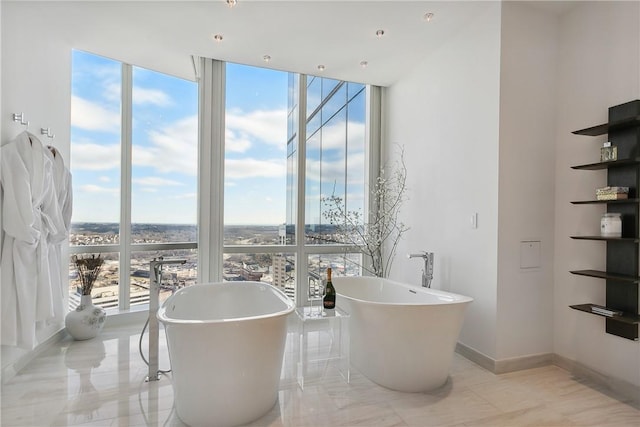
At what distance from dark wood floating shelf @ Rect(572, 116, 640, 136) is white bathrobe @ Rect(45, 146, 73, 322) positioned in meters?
4.18

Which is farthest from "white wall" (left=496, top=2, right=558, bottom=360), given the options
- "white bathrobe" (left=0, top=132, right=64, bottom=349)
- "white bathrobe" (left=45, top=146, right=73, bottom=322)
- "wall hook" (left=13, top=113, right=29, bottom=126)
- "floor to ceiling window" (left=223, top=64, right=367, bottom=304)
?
"wall hook" (left=13, top=113, right=29, bottom=126)

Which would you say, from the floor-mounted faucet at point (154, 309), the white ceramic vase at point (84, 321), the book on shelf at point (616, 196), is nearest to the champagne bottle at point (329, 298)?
the floor-mounted faucet at point (154, 309)

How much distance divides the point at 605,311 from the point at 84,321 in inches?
170

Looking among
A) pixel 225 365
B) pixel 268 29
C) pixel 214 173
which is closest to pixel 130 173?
pixel 214 173

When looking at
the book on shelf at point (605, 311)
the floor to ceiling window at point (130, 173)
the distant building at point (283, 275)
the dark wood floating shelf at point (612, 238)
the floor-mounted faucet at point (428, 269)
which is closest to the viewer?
the dark wood floating shelf at point (612, 238)

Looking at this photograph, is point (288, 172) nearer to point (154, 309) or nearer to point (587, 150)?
point (154, 309)

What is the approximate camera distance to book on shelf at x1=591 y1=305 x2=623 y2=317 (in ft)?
7.64

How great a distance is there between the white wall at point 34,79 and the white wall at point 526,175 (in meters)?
3.71

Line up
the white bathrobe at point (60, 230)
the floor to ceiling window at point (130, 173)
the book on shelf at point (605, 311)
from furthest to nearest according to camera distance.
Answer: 1. the floor to ceiling window at point (130, 173)
2. the white bathrobe at point (60, 230)
3. the book on shelf at point (605, 311)

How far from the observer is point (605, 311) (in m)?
2.38

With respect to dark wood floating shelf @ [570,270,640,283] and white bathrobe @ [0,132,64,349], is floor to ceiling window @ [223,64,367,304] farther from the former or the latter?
dark wood floating shelf @ [570,270,640,283]

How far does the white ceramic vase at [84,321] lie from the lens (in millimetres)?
3268

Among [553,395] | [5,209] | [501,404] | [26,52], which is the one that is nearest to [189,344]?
[5,209]

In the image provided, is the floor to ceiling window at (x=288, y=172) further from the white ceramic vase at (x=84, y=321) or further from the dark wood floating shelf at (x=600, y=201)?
the dark wood floating shelf at (x=600, y=201)
